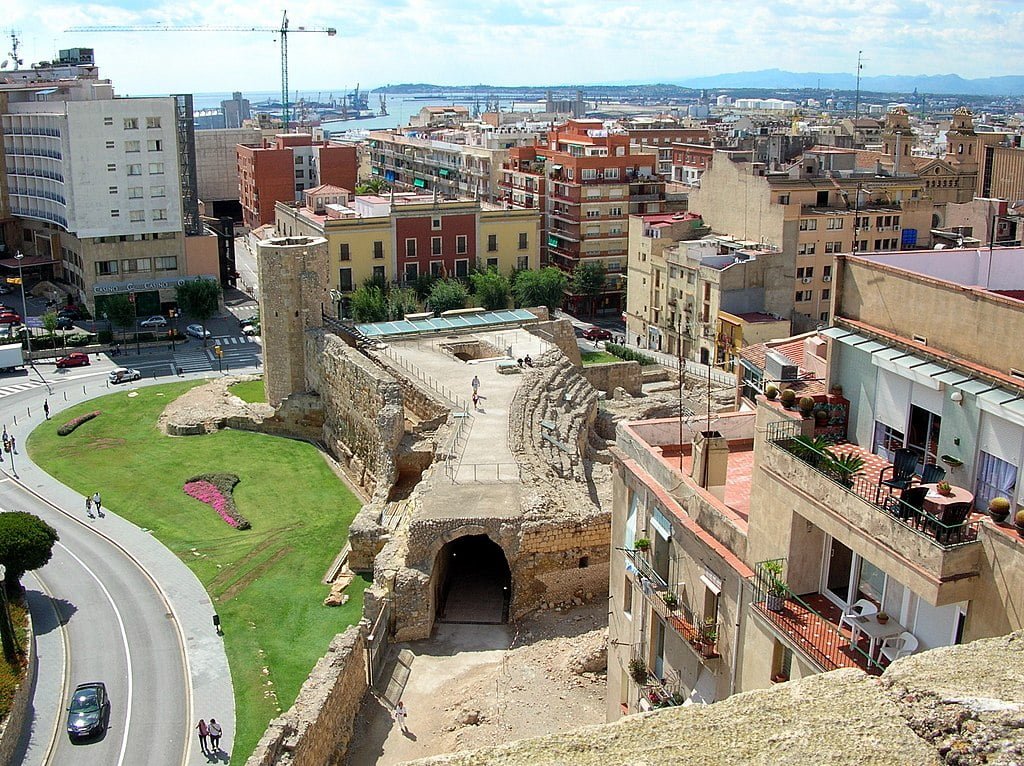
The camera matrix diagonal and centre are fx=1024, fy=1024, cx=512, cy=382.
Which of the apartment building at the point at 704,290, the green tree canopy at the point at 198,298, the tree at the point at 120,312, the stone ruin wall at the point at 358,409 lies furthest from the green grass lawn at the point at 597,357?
the tree at the point at 120,312

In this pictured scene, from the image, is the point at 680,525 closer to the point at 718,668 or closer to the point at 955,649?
the point at 718,668

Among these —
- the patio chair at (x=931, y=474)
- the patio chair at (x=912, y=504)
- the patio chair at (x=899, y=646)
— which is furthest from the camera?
the patio chair at (x=931, y=474)

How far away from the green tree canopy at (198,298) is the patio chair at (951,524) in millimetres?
59518

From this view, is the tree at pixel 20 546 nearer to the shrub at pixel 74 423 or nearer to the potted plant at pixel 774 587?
the shrub at pixel 74 423

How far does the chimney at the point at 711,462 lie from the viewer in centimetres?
1516

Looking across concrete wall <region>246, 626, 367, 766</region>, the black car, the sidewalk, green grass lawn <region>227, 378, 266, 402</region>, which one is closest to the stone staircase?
concrete wall <region>246, 626, 367, 766</region>

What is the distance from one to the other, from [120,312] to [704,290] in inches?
1361

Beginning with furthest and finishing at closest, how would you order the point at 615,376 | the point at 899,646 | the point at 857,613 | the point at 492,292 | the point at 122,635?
the point at 492,292, the point at 615,376, the point at 122,635, the point at 857,613, the point at 899,646

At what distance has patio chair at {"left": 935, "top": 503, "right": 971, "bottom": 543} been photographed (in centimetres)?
1058

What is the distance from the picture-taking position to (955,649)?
806cm

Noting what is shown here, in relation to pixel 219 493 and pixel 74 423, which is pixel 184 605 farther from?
pixel 74 423

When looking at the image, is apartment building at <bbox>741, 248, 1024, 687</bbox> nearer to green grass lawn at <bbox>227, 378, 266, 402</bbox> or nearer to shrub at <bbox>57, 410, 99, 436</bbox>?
shrub at <bbox>57, 410, 99, 436</bbox>

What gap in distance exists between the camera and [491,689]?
926 inches

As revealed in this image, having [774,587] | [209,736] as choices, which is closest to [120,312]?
[209,736]
